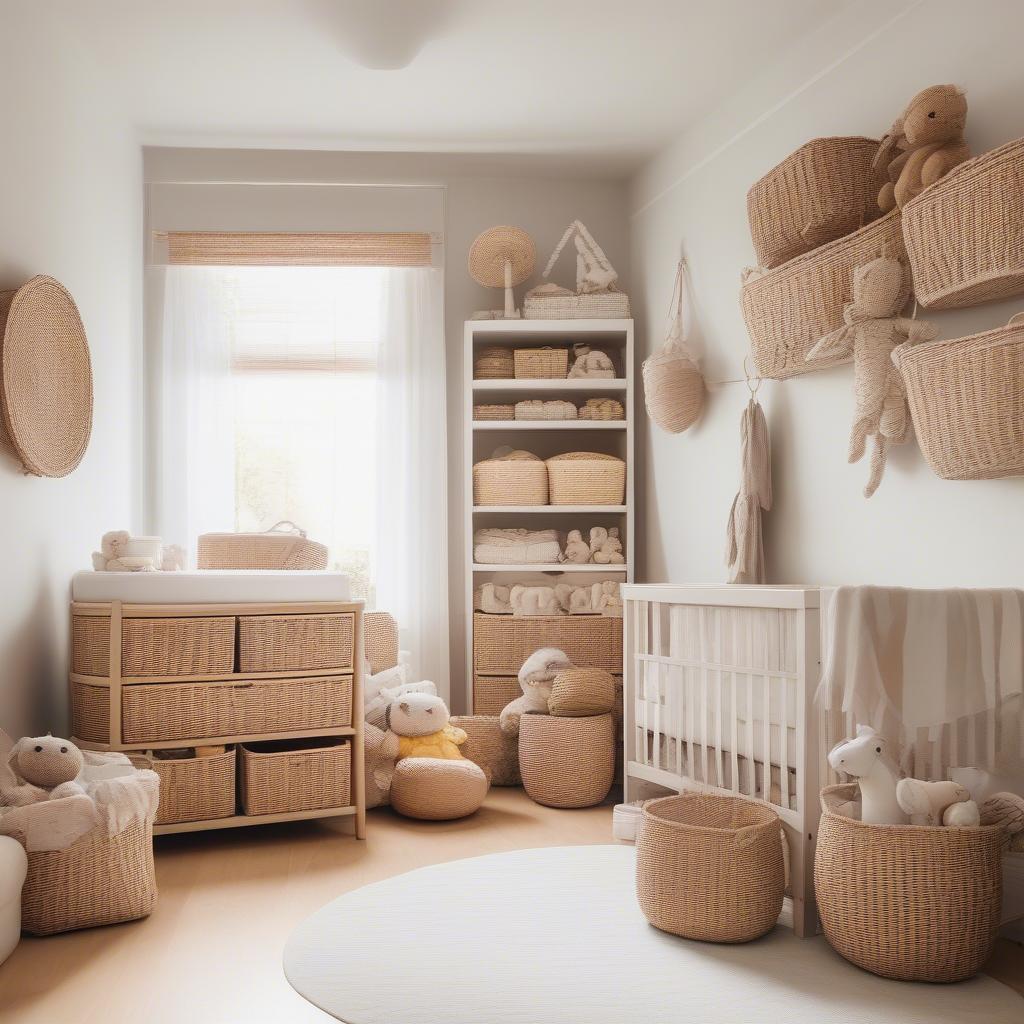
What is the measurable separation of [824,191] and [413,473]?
2193 millimetres

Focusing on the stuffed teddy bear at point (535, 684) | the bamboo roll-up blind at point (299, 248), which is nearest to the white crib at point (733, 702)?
the stuffed teddy bear at point (535, 684)

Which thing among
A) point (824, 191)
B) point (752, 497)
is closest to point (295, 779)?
point (752, 497)

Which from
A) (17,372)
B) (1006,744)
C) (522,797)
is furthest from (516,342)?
(1006,744)

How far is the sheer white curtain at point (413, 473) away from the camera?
4.49 meters

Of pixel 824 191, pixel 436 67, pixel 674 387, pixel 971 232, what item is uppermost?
pixel 436 67

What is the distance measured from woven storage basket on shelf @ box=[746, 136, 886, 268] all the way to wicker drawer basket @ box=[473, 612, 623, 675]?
1810 millimetres

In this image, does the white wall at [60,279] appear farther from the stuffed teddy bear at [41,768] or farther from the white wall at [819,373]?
the white wall at [819,373]

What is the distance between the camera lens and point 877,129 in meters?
2.98

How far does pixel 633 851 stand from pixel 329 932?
1040 mm

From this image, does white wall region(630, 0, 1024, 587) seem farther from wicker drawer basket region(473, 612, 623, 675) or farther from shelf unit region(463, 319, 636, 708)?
wicker drawer basket region(473, 612, 623, 675)

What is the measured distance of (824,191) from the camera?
2883mm

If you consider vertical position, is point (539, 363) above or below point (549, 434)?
above

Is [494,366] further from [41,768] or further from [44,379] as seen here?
[41,768]

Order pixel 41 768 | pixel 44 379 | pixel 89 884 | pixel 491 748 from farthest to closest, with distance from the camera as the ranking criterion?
pixel 491 748
pixel 44 379
pixel 41 768
pixel 89 884
